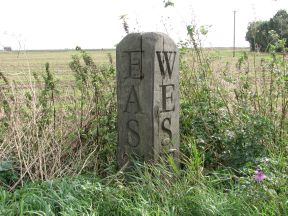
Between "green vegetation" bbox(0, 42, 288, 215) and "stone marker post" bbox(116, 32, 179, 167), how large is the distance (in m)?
0.20

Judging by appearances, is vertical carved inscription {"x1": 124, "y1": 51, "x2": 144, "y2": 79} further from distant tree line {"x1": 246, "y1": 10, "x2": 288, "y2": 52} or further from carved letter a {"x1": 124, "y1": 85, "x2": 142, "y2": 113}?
distant tree line {"x1": 246, "y1": 10, "x2": 288, "y2": 52}

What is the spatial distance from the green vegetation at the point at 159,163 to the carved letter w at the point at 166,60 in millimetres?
691

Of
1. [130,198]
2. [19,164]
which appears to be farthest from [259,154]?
[19,164]

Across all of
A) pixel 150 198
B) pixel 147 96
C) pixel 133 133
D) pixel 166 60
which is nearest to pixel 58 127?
pixel 133 133

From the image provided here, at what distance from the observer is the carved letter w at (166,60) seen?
3895 millimetres

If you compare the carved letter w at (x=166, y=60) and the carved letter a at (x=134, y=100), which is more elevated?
the carved letter w at (x=166, y=60)

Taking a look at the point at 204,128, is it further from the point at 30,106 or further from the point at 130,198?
the point at 30,106

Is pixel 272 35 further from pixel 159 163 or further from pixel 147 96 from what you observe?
pixel 159 163

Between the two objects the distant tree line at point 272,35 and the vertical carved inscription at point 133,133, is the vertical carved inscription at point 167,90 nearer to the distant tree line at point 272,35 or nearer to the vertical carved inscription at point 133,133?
the vertical carved inscription at point 133,133

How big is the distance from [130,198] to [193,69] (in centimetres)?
215

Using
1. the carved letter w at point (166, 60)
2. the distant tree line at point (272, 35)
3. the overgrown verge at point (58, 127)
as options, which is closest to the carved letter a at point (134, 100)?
the carved letter w at point (166, 60)

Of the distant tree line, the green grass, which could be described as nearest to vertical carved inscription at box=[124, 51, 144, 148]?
the green grass

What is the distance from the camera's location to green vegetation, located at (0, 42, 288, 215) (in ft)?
10.5

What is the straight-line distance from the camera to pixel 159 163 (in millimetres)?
3945
